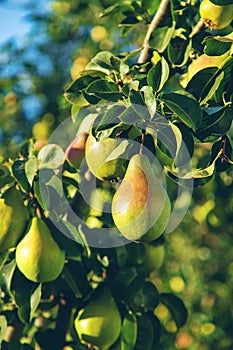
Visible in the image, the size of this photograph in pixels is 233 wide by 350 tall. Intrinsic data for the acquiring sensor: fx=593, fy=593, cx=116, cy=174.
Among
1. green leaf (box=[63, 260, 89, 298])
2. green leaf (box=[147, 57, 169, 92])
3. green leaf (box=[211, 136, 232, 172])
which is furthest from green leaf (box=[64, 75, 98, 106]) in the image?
green leaf (box=[63, 260, 89, 298])

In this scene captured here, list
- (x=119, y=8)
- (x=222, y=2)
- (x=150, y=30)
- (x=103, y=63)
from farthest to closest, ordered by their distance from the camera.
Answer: (x=119, y=8) < (x=150, y=30) < (x=103, y=63) < (x=222, y=2)

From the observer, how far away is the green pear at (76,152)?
1.29m

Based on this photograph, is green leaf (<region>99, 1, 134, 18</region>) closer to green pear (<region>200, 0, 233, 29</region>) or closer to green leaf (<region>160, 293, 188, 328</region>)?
green pear (<region>200, 0, 233, 29</region>)

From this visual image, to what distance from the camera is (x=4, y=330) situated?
128 cm

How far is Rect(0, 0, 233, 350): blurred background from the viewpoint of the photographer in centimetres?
223

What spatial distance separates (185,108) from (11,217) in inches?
17.9

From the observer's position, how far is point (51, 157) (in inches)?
47.6

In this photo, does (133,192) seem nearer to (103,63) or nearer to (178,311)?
(103,63)

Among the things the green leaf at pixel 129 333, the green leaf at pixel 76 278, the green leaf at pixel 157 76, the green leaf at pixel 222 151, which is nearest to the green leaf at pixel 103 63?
the green leaf at pixel 157 76

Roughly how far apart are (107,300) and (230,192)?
29.0 inches

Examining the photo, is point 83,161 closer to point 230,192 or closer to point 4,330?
point 4,330

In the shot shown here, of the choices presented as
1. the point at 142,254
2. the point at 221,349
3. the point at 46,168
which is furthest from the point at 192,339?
the point at 46,168

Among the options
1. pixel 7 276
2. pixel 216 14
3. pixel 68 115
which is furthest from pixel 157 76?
pixel 68 115

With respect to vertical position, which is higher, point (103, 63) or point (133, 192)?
point (103, 63)
